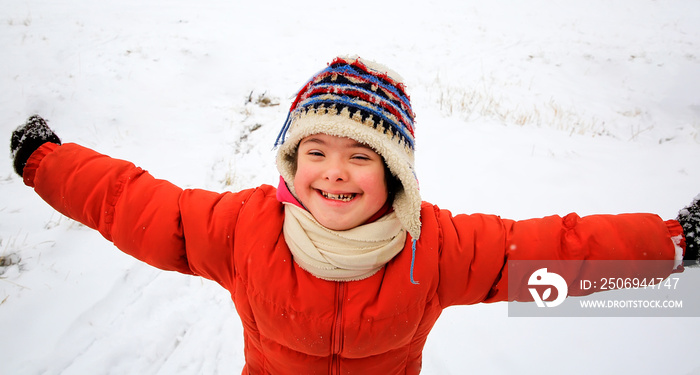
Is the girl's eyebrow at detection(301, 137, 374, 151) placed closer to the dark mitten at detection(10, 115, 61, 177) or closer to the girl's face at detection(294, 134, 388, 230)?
the girl's face at detection(294, 134, 388, 230)

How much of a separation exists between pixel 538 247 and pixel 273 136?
162 inches

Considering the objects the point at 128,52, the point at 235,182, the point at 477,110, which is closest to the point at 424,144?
the point at 477,110

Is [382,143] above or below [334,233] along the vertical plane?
above

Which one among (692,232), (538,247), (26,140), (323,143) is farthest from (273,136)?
(692,232)

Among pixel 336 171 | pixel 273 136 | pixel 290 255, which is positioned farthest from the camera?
pixel 273 136

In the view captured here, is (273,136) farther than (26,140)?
Yes

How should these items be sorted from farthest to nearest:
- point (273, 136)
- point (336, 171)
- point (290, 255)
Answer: point (273, 136) → point (290, 255) → point (336, 171)

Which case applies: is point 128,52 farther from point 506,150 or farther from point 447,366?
point 447,366

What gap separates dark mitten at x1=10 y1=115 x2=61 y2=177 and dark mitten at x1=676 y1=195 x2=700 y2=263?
2671 millimetres

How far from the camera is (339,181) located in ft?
4.33

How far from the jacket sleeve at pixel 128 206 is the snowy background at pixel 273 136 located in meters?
1.52

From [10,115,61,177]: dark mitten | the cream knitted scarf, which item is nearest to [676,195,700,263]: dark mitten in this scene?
the cream knitted scarf

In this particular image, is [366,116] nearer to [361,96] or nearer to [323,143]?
[361,96]

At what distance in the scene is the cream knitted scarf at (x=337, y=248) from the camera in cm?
134
